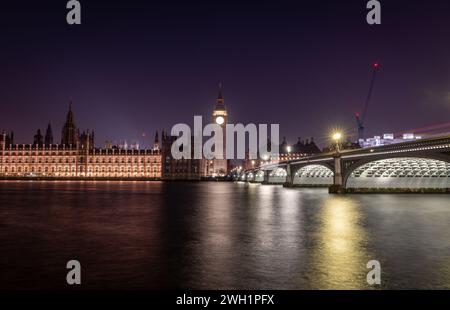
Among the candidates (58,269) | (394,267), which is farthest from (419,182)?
(58,269)

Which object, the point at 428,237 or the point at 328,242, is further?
the point at 428,237

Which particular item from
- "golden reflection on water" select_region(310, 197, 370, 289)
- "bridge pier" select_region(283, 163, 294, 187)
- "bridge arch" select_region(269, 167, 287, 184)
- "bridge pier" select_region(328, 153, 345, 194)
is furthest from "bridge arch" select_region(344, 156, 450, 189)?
"bridge arch" select_region(269, 167, 287, 184)

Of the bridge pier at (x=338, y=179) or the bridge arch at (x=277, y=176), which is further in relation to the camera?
the bridge arch at (x=277, y=176)

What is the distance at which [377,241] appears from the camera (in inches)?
891

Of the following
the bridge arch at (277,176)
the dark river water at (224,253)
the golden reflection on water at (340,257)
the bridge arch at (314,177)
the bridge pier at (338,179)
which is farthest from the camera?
the bridge arch at (277,176)

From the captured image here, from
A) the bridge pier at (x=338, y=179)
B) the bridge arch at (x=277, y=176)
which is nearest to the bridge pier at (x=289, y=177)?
the bridge pier at (x=338, y=179)

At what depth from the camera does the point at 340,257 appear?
1778 cm

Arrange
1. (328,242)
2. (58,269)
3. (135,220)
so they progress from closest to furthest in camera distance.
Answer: (58,269)
(328,242)
(135,220)

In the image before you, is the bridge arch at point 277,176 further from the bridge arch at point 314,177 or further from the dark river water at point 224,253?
the dark river water at point 224,253

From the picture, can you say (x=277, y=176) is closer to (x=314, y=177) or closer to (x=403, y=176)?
(x=314, y=177)

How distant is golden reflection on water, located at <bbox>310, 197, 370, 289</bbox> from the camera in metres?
13.7

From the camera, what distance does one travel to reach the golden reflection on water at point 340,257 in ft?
45.1

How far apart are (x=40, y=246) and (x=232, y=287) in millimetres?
11413
